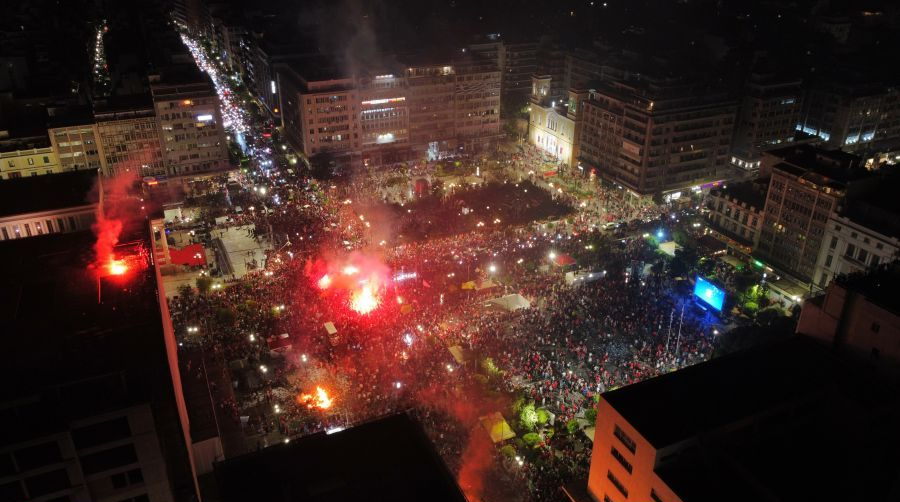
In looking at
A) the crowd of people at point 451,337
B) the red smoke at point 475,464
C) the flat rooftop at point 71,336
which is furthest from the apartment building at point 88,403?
the red smoke at point 475,464

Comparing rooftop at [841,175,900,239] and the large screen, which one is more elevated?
rooftop at [841,175,900,239]

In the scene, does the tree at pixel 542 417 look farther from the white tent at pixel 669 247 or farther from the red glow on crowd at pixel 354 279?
the white tent at pixel 669 247

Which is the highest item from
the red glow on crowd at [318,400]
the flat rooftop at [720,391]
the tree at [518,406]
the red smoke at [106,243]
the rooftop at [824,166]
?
the red smoke at [106,243]

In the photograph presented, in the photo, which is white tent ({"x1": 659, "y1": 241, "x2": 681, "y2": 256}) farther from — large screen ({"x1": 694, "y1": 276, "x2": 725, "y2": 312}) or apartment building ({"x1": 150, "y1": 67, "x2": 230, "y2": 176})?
apartment building ({"x1": 150, "y1": 67, "x2": 230, "y2": 176})

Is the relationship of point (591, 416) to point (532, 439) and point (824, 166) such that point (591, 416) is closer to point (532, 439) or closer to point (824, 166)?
point (532, 439)

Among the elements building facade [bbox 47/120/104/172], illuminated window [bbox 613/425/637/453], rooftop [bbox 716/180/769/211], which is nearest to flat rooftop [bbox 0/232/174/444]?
illuminated window [bbox 613/425/637/453]

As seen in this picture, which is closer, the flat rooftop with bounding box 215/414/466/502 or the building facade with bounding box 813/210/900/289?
the flat rooftop with bounding box 215/414/466/502

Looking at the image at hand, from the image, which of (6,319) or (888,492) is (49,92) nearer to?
(6,319)
